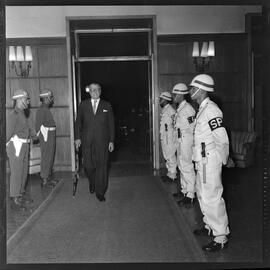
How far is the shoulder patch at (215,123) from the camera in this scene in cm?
325

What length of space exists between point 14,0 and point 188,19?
4.92 meters

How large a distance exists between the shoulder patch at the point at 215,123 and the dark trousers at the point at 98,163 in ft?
7.32

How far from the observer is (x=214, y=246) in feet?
10.9

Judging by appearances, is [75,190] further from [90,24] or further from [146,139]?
A: [146,139]

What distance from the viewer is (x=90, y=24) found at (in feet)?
22.9

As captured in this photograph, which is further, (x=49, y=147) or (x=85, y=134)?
(x=49, y=147)

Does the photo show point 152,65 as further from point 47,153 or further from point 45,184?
point 45,184

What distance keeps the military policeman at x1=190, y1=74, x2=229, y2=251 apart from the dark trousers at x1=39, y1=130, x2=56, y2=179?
3239 mm

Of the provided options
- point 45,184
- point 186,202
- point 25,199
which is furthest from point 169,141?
point 25,199

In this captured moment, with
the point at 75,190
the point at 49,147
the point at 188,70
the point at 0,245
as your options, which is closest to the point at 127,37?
the point at 188,70

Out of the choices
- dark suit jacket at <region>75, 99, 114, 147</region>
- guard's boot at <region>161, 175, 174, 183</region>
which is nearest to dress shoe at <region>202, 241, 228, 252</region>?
dark suit jacket at <region>75, 99, 114, 147</region>

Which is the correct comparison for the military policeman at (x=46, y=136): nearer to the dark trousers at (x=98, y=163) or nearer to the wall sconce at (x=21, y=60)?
the dark trousers at (x=98, y=163)

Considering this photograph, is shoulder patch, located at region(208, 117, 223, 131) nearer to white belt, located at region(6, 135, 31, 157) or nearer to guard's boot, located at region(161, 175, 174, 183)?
white belt, located at region(6, 135, 31, 157)

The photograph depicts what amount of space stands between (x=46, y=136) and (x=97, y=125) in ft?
3.87
